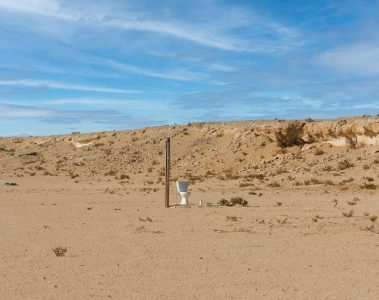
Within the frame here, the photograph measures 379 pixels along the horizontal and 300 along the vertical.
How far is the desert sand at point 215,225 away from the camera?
952 cm

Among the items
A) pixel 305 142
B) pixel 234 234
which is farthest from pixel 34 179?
pixel 234 234

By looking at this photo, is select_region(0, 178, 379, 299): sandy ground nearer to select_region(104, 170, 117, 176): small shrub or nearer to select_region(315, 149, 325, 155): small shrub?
select_region(315, 149, 325, 155): small shrub

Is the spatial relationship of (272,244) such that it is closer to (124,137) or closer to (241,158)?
(241,158)

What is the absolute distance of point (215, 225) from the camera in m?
16.9

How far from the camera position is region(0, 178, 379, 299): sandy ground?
9172 millimetres

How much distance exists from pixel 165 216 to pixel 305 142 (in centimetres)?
2420

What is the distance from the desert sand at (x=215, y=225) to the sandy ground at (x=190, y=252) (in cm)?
3

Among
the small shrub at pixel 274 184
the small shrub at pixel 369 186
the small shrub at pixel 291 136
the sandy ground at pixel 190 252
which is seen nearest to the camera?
the sandy ground at pixel 190 252

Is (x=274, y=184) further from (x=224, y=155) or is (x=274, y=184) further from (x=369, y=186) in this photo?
(x=224, y=155)

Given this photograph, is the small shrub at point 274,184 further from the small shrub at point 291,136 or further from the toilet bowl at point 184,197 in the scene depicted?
the small shrub at point 291,136

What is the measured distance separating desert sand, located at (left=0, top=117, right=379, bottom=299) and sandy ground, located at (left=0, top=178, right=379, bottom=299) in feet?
0.11

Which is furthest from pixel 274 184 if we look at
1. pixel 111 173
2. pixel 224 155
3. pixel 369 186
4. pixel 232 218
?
pixel 111 173

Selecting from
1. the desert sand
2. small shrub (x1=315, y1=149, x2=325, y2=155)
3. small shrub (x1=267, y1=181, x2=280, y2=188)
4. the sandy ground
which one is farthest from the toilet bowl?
small shrub (x1=315, y1=149, x2=325, y2=155)

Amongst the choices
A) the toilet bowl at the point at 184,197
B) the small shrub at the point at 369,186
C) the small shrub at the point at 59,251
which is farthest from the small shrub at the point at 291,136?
the small shrub at the point at 59,251
